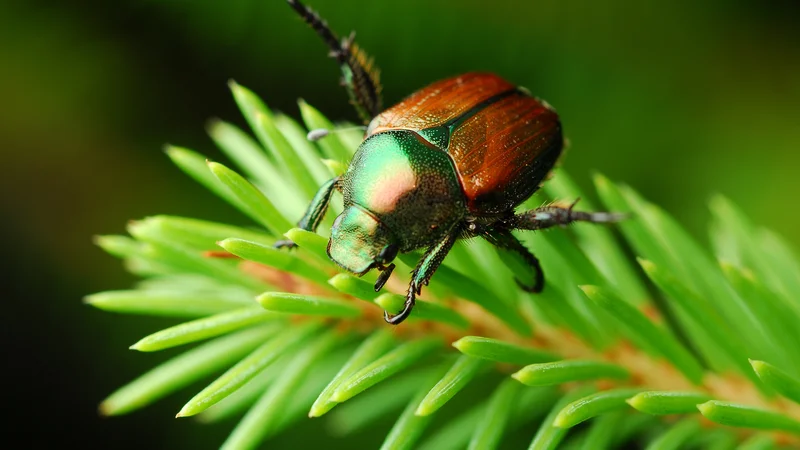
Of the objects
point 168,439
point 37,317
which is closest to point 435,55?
point 168,439

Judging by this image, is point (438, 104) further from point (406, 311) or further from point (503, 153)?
point (406, 311)

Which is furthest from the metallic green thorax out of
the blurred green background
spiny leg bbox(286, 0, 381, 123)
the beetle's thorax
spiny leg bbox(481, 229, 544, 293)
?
the blurred green background

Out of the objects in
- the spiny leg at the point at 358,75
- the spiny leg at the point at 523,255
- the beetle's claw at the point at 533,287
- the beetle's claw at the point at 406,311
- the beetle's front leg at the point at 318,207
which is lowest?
the beetle's claw at the point at 406,311

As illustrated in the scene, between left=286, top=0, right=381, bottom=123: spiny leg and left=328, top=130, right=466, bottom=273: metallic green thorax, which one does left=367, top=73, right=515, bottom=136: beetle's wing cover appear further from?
left=286, top=0, right=381, bottom=123: spiny leg

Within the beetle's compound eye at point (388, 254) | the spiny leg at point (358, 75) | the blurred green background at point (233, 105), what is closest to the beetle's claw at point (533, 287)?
the beetle's compound eye at point (388, 254)

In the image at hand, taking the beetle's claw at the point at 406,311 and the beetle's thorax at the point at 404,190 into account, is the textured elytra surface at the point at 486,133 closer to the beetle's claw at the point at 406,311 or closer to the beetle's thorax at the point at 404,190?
the beetle's thorax at the point at 404,190

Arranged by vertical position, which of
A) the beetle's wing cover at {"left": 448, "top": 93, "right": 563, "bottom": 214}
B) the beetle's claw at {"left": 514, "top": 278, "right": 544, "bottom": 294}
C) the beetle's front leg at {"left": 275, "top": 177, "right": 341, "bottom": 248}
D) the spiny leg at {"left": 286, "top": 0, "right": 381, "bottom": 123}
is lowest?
the beetle's claw at {"left": 514, "top": 278, "right": 544, "bottom": 294}
